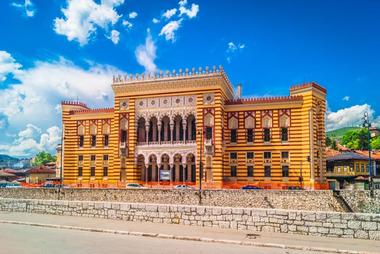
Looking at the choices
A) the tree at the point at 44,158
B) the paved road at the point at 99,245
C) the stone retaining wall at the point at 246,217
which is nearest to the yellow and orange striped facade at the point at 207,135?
the stone retaining wall at the point at 246,217

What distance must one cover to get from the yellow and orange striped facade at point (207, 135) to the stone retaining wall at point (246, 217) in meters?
20.5

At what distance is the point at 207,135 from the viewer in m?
44.2

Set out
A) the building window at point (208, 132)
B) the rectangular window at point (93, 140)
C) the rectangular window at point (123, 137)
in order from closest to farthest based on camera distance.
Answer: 1. the building window at point (208, 132)
2. the rectangular window at point (123, 137)
3. the rectangular window at point (93, 140)

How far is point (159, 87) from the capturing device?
4634 centimetres

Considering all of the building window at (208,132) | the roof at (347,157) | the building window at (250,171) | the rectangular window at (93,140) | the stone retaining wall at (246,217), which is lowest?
the stone retaining wall at (246,217)

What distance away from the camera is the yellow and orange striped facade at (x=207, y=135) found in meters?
42.7

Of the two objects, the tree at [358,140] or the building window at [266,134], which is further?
the tree at [358,140]

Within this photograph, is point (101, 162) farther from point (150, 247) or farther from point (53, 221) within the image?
point (150, 247)

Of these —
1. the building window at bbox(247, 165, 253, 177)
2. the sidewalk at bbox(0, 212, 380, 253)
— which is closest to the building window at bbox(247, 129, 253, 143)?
the building window at bbox(247, 165, 253, 177)

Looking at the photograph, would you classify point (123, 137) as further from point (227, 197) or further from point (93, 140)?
point (227, 197)

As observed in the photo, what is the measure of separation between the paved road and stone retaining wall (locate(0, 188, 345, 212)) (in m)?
17.7

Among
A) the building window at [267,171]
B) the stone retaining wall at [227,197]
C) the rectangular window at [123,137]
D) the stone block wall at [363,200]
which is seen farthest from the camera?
the rectangular window at [123,137]

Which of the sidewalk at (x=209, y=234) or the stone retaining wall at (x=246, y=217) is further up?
the stone retaining wall at (x=246, y=217)

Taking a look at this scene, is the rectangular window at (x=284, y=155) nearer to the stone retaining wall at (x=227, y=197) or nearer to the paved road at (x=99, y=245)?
the stone retaining wall at (x=227, y=197)
